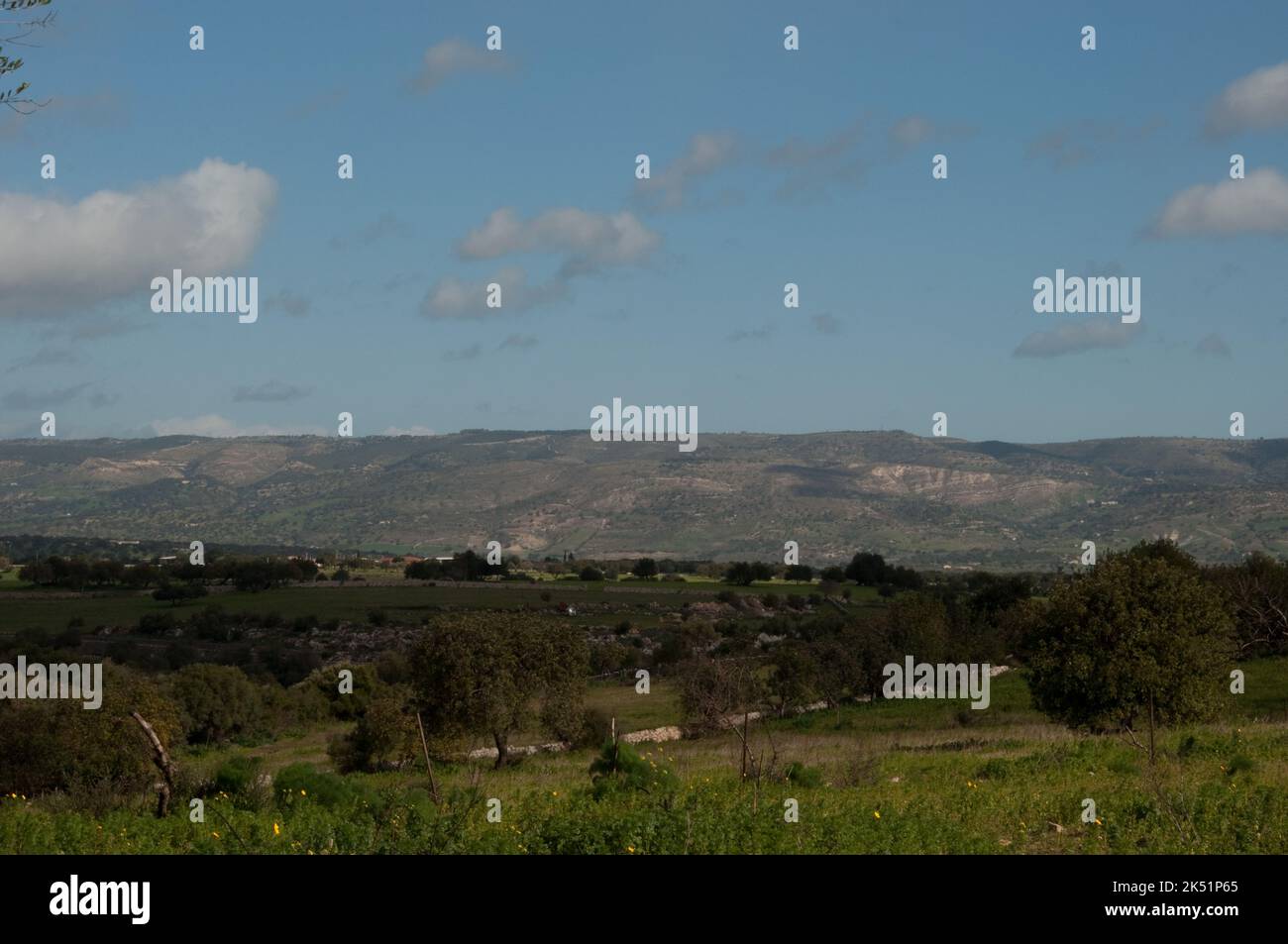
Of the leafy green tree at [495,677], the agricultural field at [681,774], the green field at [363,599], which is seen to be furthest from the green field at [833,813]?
the green field at [363,599]

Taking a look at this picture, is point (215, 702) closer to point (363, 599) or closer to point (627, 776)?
point (627, 776)

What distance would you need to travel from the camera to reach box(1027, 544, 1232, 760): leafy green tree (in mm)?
29781

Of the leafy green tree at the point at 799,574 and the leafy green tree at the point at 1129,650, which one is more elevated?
the leafy green tree at the point at 1129,650

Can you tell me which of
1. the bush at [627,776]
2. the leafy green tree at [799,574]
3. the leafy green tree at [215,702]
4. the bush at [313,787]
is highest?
the bush at [313,787]

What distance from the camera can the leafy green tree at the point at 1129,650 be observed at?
2978 cm

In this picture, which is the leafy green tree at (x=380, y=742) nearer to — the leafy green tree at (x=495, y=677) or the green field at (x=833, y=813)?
the leafy green tree at (x=495, y=677)

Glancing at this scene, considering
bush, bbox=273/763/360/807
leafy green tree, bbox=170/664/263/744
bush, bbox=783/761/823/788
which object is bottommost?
leafy green tree, bbox=170/664/263/744

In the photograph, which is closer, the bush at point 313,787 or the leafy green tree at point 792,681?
the bush at point 313,787

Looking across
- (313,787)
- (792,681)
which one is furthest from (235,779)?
(792,681)

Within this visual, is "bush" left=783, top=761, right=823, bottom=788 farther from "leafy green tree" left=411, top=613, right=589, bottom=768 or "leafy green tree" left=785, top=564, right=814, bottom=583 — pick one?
"leafy green tree" left=785, top=564, right=814, bottom=583

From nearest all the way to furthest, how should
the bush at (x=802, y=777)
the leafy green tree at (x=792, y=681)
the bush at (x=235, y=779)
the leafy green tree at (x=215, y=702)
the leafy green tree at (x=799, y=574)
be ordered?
1. the bush at (x=235, y=779)
2. the bush at (x=802, y=777)
3. the leafy green tree at (x=215, y=702)
4. the leafy green tree at (x=792, y=681)
5. the leafy green tree at (x=799, y=574)

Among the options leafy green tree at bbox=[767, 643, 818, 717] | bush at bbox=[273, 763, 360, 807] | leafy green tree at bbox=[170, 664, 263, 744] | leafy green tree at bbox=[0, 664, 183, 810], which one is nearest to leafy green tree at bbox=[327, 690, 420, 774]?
leafy green tree at bbox=[0, 664, 183, 810]
